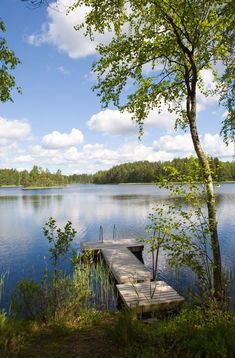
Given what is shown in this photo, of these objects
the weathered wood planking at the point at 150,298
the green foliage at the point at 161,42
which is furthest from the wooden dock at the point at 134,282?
the green foliage at the point at 161,42

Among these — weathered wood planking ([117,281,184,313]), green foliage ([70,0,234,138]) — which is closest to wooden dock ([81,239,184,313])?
weathered wood planking ([117,281,184,313])

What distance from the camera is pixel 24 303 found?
850 centimetres

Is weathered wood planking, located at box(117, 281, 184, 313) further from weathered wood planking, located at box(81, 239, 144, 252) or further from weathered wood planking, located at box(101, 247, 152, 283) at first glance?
weathered wood planking, located at box(81, 239, 144, 252)

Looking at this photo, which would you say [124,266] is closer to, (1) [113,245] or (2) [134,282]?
(2) [134,282]

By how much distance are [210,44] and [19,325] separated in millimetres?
9711

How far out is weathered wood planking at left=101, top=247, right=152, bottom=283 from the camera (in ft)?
44.5

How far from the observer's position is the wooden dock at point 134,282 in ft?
33.2

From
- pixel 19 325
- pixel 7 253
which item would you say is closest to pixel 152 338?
pixel 19 325

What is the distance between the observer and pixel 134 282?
43.1 feet

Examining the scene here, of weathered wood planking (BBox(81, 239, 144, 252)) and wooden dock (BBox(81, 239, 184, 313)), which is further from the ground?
wooden dock (BBox(81, 239, 184, 313))

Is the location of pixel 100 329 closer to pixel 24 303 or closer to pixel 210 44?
pixel 24 303

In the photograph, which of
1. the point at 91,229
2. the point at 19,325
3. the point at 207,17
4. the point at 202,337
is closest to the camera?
the point at 202,337

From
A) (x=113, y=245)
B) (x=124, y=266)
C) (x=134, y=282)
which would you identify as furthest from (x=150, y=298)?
(x=113, y=245)

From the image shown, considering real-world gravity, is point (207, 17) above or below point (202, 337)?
above
